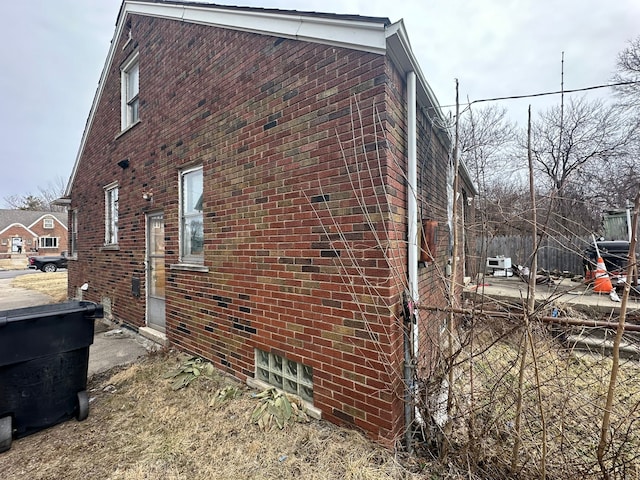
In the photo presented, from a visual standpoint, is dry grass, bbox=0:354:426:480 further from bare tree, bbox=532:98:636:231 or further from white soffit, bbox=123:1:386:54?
bare tree, bbox=532:98:636:231

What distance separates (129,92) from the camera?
676cm

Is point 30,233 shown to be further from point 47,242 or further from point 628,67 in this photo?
point 628,67

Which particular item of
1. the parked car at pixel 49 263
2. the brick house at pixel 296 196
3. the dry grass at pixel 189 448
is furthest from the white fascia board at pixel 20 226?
the dry grass at pixel 189 448

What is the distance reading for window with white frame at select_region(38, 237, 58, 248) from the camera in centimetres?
4100

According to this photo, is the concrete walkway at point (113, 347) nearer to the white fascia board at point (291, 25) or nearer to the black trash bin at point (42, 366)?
the black trash bin at point (42, 366)

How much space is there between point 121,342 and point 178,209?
2912mm

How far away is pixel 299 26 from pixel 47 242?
5489 cm

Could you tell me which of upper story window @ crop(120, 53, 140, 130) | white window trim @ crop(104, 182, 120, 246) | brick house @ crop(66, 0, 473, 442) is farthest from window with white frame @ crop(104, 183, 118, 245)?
brick house @ crop(66, 0, 473, 442)

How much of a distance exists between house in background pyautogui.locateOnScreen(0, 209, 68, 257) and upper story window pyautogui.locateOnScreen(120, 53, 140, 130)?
4785 cm

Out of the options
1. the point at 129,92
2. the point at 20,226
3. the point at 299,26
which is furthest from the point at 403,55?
the point at 20,226

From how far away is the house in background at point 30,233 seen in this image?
1542 inches

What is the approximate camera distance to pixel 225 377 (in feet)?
12.3

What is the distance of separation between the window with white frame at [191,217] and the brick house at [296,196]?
0.03m

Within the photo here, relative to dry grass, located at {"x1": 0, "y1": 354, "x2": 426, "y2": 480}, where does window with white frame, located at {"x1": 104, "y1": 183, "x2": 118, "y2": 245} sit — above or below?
above
